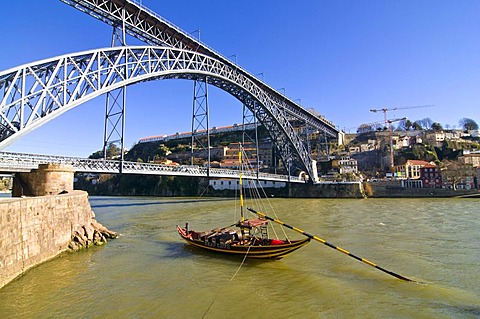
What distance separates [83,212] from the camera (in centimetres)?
1473

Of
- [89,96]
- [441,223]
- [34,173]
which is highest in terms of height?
[89,96]

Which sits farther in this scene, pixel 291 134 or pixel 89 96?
pixel 291 134

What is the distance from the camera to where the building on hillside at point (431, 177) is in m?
51.6

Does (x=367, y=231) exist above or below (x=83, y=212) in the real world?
below

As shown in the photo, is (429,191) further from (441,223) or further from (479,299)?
(479,299)

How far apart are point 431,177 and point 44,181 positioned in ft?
189

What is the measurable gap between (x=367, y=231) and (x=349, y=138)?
78.4 metres

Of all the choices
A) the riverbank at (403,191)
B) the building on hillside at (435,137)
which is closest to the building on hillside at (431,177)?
the riverbank at (403,191)

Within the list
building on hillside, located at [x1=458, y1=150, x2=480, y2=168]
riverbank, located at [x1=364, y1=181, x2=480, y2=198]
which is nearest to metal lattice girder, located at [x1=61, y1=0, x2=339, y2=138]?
riverbank, located at [x1=364, y1=181, x2=480, y2=198]

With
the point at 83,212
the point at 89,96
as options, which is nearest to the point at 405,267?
the point at 83,212

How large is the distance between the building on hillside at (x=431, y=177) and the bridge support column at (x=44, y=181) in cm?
5566

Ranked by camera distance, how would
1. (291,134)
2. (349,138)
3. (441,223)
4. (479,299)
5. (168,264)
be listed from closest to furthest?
(479,299), (168,264), (441,223), (291,134), (349,138)

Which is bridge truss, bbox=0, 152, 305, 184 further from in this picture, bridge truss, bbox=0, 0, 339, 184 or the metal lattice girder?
the metal lattice girder

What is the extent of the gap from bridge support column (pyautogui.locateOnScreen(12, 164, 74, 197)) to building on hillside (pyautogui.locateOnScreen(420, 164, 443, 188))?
2191 inches
